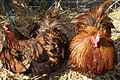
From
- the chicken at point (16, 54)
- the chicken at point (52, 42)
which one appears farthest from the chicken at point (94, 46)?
the chicken at point (16, 54)

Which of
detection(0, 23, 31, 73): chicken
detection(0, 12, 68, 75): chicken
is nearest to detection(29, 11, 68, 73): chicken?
detection(0, 12, 68, 75): chicken

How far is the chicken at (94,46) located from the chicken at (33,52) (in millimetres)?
187

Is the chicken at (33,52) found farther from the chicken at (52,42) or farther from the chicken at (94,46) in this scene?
the chicken at (94,46)

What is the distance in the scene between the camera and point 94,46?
3.42m

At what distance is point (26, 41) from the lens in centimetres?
365

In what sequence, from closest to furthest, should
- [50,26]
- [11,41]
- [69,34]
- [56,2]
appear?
[11,41] → [50,26] → [69,34] → [56,2]

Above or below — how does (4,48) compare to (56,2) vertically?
below

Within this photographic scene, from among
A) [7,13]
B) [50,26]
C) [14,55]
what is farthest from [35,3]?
[14,55]

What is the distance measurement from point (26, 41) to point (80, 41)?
23.3 inches

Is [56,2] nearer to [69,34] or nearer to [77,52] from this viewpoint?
[69,34]

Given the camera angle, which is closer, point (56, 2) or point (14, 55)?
point (14, 55)

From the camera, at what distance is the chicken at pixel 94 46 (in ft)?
11.4

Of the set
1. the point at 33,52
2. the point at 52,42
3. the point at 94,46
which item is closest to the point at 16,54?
the point at 33,52

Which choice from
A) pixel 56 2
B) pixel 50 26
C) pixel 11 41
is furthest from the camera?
pixel 56 2
